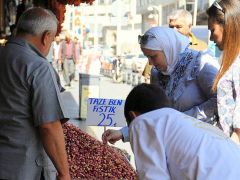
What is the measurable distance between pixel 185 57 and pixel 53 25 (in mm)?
810

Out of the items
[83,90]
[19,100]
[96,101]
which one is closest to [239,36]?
[19,100]

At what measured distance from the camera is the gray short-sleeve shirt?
2.78 m

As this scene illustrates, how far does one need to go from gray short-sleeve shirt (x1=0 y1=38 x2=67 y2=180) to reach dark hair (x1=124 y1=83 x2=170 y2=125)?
0.84 metres

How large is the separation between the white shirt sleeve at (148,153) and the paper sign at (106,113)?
2526mm

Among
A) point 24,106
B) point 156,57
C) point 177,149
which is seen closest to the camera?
point 177,149

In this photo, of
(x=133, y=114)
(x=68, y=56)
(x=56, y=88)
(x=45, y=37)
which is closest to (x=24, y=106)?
(x=56, y=88)

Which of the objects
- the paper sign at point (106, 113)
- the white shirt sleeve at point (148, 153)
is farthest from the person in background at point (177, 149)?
the paper sign at point (106, 113)

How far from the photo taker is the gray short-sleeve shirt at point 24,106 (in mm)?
2775

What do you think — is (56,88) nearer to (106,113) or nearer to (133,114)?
(133,114)

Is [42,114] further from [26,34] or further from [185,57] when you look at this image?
[185,57]

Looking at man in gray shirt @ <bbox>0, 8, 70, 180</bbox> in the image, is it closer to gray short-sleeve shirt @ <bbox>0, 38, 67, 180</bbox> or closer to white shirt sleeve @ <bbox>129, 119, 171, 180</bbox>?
gray short-sleeve shirt @ <bbox>0, 38, 67, 180</bbox>

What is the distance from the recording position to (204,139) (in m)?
1.90

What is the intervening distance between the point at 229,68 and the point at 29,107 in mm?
1096

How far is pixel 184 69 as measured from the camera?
3123 mm
